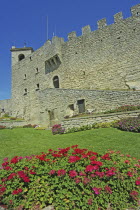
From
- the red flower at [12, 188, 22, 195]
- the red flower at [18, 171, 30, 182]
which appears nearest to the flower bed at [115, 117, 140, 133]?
the red flower at [18, 171, 30, 182]

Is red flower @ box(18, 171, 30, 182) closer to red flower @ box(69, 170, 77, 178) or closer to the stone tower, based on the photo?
red flower @ box(69, 170, 77, 178)

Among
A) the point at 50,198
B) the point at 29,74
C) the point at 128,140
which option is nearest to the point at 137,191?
the point at 50,198

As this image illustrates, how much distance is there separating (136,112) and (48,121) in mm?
9646

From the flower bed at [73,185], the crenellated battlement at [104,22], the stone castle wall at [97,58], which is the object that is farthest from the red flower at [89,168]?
the crenellated battlement at [104,22]

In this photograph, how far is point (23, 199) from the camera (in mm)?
3154

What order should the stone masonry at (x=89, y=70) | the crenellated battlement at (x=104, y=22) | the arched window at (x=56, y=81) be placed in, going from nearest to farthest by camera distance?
the stone masonry at (x=89, y=70), the crenellated battlement at (x=104, y=22), the arched window at (x=56, y=81)

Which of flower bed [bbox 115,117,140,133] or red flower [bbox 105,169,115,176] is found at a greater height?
flower bed [bbox 115,117,140,133]

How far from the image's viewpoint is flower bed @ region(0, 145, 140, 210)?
3.02m

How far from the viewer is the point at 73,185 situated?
3.19 m

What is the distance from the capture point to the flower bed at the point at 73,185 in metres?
3.02

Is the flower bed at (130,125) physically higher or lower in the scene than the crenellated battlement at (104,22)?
lower

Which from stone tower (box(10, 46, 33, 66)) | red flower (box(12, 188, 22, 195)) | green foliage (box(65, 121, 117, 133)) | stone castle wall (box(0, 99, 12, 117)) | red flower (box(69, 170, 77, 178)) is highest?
stone tower (box(10, 46, 33, 66))

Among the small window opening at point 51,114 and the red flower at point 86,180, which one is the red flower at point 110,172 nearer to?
the red flower at point 86,180

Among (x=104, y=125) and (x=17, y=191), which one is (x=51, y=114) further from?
(x=17, y=191)
